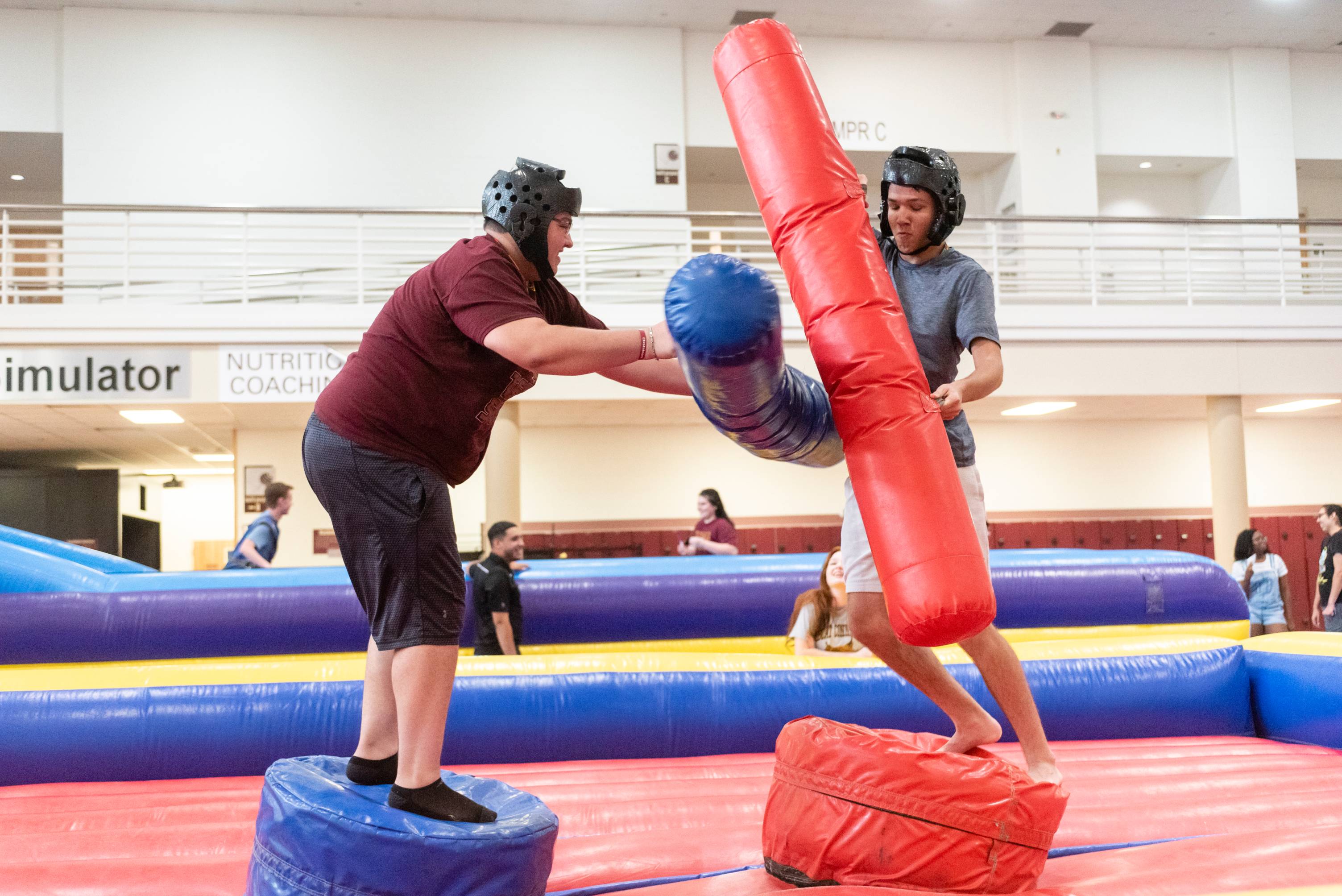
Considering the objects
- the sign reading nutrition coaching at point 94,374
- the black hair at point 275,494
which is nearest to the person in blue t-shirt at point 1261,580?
the black hair at point 275,494

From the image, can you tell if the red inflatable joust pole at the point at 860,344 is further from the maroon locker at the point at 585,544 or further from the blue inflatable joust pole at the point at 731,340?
the maroon locker at the point at 585,544

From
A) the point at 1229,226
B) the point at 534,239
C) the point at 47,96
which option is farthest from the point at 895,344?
the point at 1229,226

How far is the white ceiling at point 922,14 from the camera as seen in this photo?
11.0m

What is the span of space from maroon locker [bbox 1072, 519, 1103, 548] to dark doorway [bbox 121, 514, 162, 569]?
40.5 ft

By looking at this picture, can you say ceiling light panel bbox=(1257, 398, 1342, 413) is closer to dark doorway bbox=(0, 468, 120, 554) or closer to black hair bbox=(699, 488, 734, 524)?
black hair bbox=(699, 488, 734, 524)

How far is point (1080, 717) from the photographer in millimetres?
3189

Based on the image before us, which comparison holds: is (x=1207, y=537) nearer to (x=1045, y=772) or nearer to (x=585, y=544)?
(x=585, y=544)

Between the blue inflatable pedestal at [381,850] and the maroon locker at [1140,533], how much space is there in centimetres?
1088

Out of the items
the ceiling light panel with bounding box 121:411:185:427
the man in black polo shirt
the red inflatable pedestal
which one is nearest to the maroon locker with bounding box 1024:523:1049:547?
the man in black polo shirt

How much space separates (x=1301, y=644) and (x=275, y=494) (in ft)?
16.8

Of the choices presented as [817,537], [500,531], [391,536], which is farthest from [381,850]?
[817,537]

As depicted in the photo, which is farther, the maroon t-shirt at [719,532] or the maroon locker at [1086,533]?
the maroon locker at [1086,533]

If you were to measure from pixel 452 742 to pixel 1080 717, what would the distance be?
2.00 metres

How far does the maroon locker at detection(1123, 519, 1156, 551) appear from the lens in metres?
11.1
